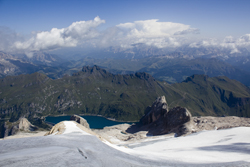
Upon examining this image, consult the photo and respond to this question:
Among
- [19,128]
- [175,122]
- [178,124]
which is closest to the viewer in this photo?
[178,124]

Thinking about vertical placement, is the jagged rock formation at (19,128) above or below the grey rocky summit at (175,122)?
below

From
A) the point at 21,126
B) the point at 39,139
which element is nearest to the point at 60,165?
the point at 39,139

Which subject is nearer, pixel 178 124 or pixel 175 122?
pixel 178 124

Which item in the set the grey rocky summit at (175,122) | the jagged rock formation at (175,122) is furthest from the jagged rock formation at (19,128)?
the grey rocky summit at (175,122)

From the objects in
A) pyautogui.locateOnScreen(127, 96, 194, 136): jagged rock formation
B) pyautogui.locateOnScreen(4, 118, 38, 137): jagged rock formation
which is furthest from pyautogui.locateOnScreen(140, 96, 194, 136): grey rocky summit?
pyautogui.locateOnScreen(4, 118, 38, 137): jagged rock formation

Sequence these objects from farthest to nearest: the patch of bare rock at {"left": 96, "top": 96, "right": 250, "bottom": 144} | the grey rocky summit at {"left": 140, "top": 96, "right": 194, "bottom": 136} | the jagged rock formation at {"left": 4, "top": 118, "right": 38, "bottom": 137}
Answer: the jagged rock formation at {"left": 4, "top": 118, "right": 38, "bottom": 137}
the grey rocky summit at {"left": 140, "top": 96, "right": 194, "bottom": 136}
the patch of bare rock at {"left": 96, "top": 96, "right": 250, "bottom": 144}

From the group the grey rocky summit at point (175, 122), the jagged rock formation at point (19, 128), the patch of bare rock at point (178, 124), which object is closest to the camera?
the patch of bare rock at point (178, 124)

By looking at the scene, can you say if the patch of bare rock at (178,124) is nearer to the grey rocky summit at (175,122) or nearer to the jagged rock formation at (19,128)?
the grey rocky summit at (175,122)

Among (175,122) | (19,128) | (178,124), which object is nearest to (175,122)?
(175,122)

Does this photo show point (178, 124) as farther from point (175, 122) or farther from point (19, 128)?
point (19, 128)

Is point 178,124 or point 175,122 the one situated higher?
point 175,122

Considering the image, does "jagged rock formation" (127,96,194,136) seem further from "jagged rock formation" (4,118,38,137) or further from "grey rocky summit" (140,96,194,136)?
"jagged rock formation" (4,118,38,137)

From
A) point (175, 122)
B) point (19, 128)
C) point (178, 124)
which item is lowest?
point (19, 128)
